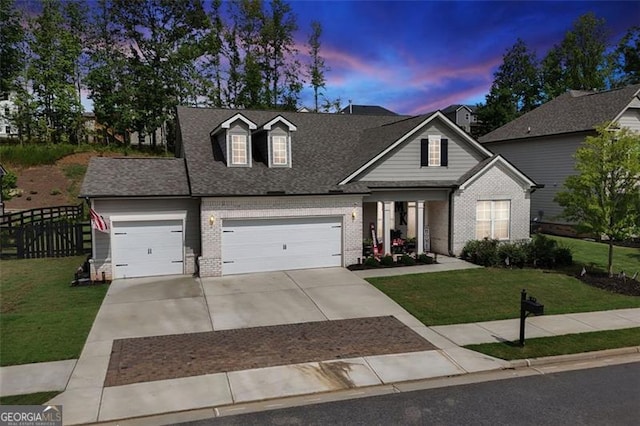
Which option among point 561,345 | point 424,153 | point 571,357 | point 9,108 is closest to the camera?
point 571,357

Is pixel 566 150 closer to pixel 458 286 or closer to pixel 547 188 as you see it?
pixel 547 188

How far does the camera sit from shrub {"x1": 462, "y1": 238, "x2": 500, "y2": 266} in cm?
1955

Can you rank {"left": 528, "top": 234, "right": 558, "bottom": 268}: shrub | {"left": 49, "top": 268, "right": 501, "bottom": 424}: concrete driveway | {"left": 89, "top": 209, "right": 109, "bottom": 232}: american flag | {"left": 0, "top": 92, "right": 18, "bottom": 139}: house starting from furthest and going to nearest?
{"left": 0, "top": 92, "right": 18, "bottom": 139}: house, {"left": 528, "top": 234, "right": 558, "bottom": 268}: shrub, {"left": 89, "top": 209, "right": 109, "bottom": 232}: american flag, {"left": 49, "top": 268, "right": 501, "bottom": 424}: concrete driveway

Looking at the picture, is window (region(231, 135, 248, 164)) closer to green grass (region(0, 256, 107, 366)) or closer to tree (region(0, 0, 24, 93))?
green grass (region(0, 256, 107, 366))

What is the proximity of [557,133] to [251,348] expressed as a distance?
26157mm

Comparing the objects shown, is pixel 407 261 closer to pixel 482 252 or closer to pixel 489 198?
pixel 482 252

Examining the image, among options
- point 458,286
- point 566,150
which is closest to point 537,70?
point 566,150

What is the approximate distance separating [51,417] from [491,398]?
299 inches

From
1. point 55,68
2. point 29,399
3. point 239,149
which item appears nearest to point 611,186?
point 239,149

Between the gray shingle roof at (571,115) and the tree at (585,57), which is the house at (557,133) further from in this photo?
the tree at (585,57)

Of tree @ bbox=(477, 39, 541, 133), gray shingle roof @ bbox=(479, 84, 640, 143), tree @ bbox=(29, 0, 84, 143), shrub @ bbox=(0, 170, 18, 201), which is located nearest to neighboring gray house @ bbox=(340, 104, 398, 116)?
tree @ bbox=(477, 39, 541, 133)

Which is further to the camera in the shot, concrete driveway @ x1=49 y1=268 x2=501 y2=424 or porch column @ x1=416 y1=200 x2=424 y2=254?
porch column @ x1=416 y1=200 x2=424 y2=254

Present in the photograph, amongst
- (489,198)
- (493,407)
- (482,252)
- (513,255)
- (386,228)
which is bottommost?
(493,407)

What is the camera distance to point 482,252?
19.8m
